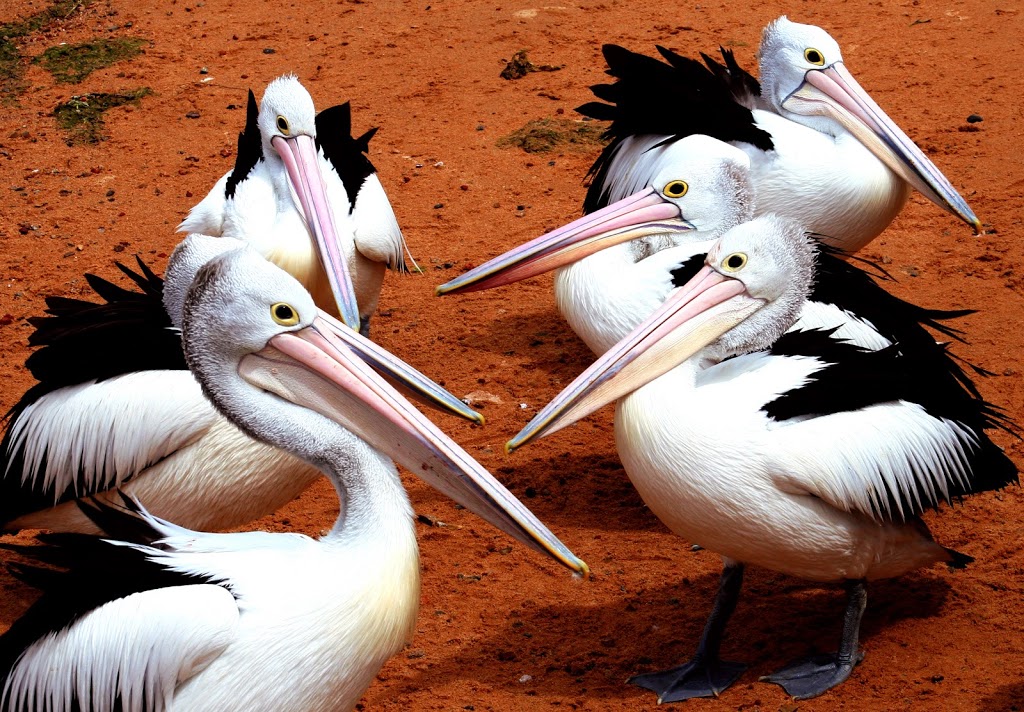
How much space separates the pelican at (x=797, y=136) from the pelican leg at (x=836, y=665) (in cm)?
205

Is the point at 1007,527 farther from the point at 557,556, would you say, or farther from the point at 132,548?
the point at 132,548

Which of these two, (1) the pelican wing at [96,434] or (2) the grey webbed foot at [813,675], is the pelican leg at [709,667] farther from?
(1) the pelican wing at [96,434]

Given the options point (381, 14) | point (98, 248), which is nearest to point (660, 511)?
point (98, 248)

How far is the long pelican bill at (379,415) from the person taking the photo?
2.88 meters

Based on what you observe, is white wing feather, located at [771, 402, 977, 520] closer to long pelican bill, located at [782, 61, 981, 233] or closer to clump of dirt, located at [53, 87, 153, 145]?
long pelican bill, located at [782, 61, 981, 233]

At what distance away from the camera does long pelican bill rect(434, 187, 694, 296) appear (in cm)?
448

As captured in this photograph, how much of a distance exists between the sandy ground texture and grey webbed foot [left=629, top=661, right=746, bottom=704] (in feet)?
0.13

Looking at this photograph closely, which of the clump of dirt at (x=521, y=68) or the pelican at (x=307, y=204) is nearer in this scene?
the pelican at (x=307, y=204)

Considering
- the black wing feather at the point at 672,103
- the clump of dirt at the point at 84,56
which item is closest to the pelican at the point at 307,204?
the black wing feather at the point at 672,103

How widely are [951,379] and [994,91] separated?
13.1ft

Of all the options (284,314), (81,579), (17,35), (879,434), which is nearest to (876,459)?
(879,434)

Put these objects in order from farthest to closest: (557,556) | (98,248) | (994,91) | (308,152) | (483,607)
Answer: (994,91), (98,248), (308,152), (483,607), (557,556)

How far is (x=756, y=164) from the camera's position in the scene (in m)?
5.21

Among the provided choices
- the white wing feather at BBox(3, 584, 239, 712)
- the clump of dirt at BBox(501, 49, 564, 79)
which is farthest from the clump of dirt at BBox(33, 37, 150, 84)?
the white wing feather at BBox(3, 584, 239, 712)
